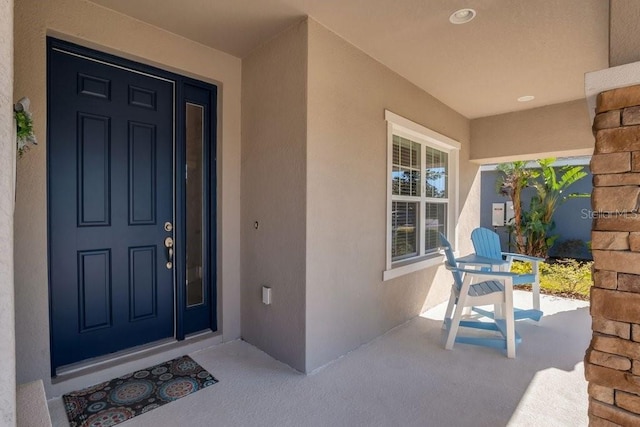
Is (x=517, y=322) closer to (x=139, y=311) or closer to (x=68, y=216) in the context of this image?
(x=139, y=311)

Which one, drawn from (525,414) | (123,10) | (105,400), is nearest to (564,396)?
(525,414)

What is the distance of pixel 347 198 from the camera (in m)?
2.86

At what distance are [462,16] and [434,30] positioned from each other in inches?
9.4

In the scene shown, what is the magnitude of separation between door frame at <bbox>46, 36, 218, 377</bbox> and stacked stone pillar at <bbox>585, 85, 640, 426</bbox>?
109 inches

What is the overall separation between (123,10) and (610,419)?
3725 millimetres

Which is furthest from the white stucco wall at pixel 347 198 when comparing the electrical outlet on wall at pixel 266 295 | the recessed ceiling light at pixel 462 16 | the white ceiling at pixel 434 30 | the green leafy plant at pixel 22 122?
the green leafy plant at pixel 22 122

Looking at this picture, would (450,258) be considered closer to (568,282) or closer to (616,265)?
(616,265)

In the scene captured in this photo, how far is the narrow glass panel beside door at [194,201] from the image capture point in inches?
116

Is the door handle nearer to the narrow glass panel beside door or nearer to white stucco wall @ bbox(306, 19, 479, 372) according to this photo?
the narrow glass panel beside door

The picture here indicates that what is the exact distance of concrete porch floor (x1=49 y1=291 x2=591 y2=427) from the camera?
1.99 m

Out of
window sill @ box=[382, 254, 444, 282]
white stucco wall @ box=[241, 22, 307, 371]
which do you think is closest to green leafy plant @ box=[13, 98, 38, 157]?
white stucco wall @ box=[241, 22, 307, 371]

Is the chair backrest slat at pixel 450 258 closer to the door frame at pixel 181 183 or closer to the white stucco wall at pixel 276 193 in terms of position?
the white stucco wall at pixel 276 193

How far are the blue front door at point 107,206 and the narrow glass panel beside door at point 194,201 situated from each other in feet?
0.55

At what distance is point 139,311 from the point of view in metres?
2.67
